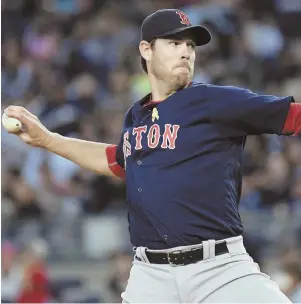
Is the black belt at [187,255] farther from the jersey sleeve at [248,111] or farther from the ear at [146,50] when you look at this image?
the ear at [146,50]

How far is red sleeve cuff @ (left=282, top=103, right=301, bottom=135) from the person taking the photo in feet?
9.85

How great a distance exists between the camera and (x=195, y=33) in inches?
132

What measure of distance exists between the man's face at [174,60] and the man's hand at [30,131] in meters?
0.66

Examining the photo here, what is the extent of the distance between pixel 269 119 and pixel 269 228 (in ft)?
11.4

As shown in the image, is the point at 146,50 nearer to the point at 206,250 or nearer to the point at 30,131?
the point at 30,131

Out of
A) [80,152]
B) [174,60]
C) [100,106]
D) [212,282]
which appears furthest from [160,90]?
[100,106]

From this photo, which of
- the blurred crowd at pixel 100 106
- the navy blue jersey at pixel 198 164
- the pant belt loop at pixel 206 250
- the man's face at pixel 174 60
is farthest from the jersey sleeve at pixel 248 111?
the blurred crowd at pixel 100 106

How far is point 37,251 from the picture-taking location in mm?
6547

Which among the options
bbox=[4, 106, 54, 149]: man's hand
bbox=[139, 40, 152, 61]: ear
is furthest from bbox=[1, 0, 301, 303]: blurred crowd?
bbox=[139, 40, 152, 61]: ear

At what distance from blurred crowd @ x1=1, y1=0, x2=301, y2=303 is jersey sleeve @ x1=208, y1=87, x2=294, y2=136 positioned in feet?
8.73

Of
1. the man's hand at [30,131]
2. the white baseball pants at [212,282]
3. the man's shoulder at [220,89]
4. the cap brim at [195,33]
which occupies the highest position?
the cap brim at [195,33]

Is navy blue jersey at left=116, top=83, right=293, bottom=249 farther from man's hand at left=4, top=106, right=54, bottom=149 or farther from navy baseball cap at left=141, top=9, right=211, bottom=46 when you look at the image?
man's hand at left=4, top=106, right=54, bottom=149

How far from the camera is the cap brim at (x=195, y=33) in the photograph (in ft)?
10.8

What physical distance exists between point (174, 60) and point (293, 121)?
1.98ft
